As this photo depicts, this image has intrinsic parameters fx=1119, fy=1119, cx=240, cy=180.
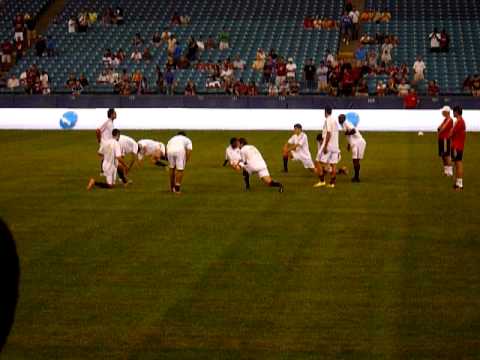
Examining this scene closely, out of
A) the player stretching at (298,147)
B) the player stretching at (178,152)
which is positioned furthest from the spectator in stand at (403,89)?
the player stretching at (178,152)

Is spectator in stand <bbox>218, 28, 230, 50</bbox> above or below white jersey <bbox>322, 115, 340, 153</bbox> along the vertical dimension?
above

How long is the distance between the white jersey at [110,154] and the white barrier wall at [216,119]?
21189 millimetres

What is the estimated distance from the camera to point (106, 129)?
27.2m

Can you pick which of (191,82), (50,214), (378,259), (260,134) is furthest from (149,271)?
(191,82)

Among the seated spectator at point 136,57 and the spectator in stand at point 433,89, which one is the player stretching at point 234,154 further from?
the seated spectator at point 136,57

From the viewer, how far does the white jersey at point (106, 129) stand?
27.1 m

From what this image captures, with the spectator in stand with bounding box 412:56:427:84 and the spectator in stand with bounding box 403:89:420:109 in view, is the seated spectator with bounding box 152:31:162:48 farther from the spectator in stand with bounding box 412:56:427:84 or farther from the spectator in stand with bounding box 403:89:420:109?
the spectator in stand with bounding box 403:89:420:109

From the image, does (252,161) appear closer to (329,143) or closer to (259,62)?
(329,143)

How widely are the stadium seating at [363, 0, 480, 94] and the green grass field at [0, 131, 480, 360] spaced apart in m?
25.0

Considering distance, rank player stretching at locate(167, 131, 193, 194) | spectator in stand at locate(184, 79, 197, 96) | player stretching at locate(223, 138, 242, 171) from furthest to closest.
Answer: spectator in stand at locate(184, 79, 197, 96) → player stretching at locate(223, 138, 242, 171) → player stretching at locate(167, 131, 193, 194)

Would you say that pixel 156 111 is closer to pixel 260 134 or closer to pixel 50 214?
pixel 260 134

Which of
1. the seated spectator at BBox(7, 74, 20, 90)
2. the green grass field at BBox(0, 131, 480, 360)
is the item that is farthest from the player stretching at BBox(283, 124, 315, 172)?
the seated spectator at BBox(7, 74, 20, 90)

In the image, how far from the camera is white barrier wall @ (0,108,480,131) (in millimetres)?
46531

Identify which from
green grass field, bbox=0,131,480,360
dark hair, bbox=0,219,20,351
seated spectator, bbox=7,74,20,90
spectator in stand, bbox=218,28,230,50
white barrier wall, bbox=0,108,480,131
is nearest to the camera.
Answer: dark hair, bbox=0,219,20,351
